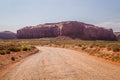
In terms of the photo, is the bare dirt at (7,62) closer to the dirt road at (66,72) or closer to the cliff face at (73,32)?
the dirt road at (66,72)

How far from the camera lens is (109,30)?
7096 inches

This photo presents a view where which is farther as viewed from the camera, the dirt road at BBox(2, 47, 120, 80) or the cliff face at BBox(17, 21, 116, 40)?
the cliff face at BBox(17, 21, 116, 40)

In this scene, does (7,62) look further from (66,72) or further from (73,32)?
(73,32)

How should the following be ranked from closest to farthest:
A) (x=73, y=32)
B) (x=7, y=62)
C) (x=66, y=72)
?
(x=66, y=72), (x=7, y=62), (x=73, y=32)

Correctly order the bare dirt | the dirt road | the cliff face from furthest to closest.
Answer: the cliff face, the bare dirt, the dirt road

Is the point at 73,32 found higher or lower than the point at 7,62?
higher

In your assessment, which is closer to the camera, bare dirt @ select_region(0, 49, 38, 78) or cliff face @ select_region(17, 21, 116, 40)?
bare dirt @ select_region(0, 49, 38, 78)

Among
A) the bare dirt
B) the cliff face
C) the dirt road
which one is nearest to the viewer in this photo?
the dirt road

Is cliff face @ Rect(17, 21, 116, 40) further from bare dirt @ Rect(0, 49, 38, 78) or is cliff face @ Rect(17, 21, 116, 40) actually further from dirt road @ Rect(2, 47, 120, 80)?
dirt road @ Rect(2, 47, 120, 80)

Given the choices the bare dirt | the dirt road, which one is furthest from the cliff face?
the dirt road

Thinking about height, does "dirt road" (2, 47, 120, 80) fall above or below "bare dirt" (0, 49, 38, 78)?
above

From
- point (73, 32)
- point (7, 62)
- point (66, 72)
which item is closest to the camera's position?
point (66, 72)

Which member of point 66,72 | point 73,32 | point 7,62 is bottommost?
point 7,62

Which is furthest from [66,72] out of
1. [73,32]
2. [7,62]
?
[73,32]
